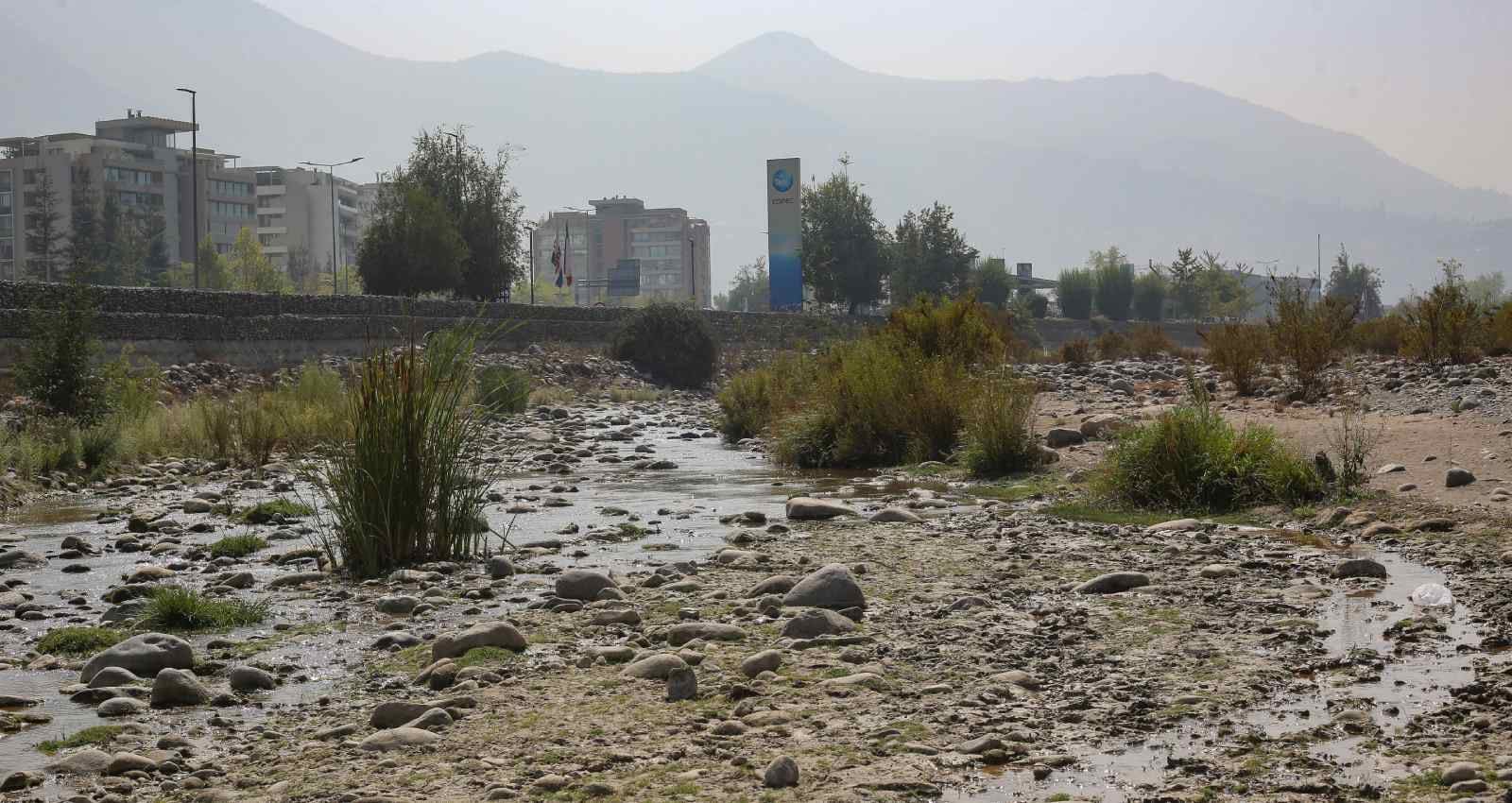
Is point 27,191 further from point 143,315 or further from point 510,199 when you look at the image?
point 143,315

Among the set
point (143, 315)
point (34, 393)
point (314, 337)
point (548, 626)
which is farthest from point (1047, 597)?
point (314, 337)

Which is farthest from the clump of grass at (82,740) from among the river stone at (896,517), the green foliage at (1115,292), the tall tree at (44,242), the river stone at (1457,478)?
the green foliage at (1115,292)

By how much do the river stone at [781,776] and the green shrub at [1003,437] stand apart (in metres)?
10.1

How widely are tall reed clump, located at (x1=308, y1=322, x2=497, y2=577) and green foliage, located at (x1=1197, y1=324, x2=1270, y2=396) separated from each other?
564 inches

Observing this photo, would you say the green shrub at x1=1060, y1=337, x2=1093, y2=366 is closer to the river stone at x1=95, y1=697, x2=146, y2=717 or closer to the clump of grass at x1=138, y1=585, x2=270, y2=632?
the clump of grass at x1=138, y1=585, x2=270, y2=632

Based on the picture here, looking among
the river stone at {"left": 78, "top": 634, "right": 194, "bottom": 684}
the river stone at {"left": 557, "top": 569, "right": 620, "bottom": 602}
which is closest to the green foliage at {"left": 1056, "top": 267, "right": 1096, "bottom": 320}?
the river stone at {"left": 557, "top": 569, "right": 620, "bottom": 602}

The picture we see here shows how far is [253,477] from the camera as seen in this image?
16.6m

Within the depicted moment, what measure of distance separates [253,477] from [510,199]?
43015 millimetres

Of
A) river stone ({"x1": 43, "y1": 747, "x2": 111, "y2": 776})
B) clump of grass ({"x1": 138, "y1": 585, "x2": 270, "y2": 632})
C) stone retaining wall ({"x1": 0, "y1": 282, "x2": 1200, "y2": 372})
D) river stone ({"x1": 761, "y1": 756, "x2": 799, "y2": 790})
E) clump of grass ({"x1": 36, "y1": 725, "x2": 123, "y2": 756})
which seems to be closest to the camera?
river stone ({"x1": 761, "y1": 756, "x2": 799, "y2": 790})

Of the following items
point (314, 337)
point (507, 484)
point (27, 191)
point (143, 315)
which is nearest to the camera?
point (507, 484)

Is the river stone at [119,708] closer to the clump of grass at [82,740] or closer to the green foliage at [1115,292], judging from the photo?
the clump of grass at [82,740]

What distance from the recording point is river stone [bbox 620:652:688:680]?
5621mm

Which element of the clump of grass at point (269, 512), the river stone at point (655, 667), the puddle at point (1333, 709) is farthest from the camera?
the clump of grass at point (269, 512)

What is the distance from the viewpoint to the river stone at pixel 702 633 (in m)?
6.31
